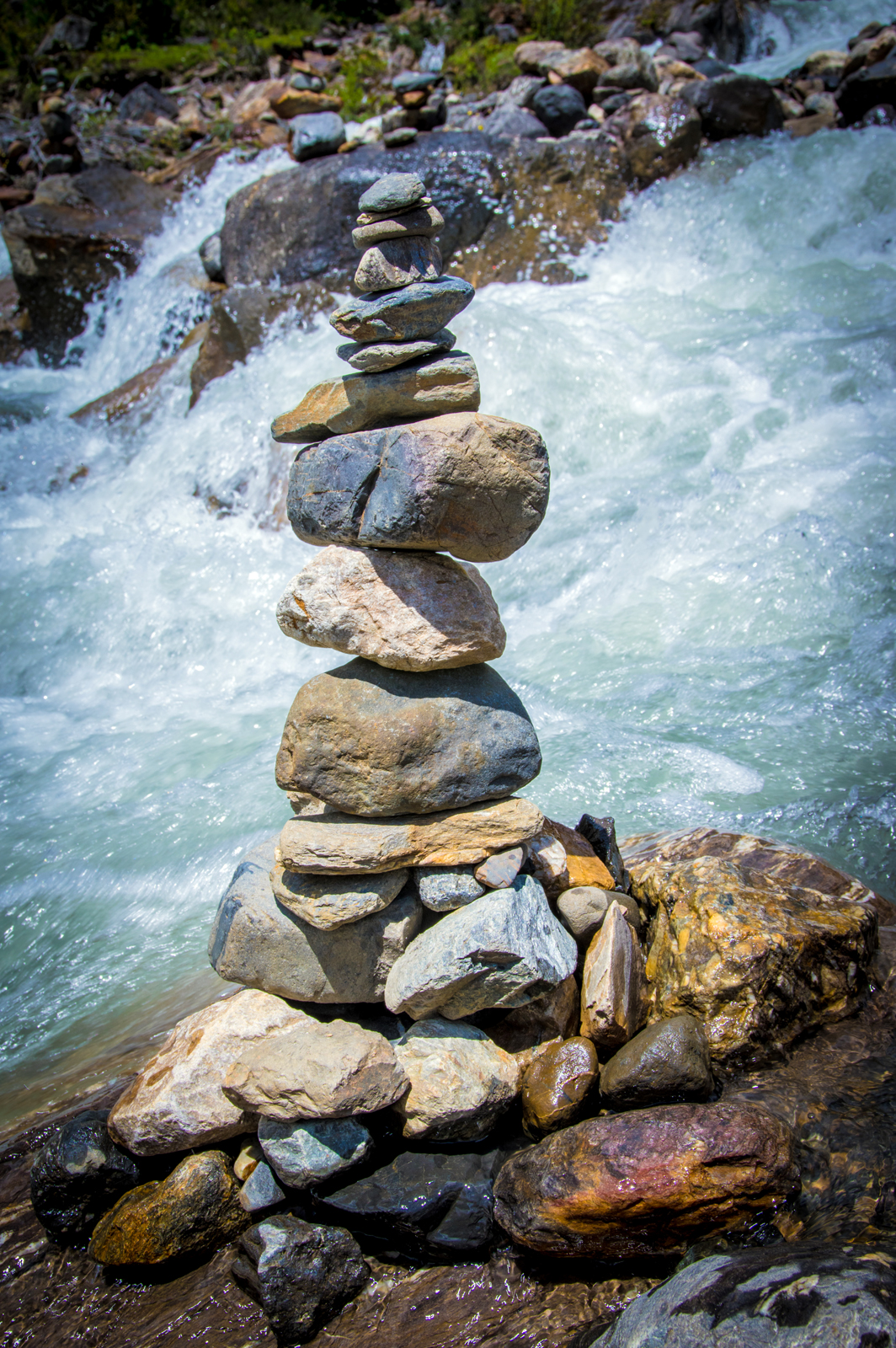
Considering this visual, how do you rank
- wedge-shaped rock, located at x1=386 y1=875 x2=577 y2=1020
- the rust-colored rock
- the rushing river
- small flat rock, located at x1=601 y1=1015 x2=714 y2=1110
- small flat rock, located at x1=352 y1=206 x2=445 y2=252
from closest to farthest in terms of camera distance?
the rust-colored rock
small flat rock, located at x1=601 y1=1015 x2=714 y2=1110
wedge-shaped rock, located at x1=386 y1=875 x2=577 y2=1020
small flat rock, located at x1=352 y1=206 x2=445 y2=252
the rushing river

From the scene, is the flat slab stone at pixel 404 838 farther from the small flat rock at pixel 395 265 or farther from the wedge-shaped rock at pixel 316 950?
the small flat rock at pixel 395 265

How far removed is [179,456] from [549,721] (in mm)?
6414

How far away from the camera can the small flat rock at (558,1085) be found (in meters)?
2.68

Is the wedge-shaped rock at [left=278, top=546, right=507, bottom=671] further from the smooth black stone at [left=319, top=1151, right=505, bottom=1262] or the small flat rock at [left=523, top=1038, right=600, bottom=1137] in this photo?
the smooth black stone at [left=319, top=1151, right=505, bottom=1262]

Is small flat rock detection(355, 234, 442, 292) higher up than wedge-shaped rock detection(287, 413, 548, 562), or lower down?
higher up

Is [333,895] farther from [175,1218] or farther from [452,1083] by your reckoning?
[175,1218]

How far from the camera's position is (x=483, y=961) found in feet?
9.09

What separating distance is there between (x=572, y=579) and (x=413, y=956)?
482 cm

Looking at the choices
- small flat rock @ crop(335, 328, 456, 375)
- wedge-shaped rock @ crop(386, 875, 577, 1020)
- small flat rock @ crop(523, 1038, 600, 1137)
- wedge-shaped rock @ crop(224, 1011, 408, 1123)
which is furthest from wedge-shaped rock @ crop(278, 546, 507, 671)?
small flat rock @ crop(523, 1038, 600, 1137)

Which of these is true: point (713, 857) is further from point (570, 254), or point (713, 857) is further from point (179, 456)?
point (570, 254)

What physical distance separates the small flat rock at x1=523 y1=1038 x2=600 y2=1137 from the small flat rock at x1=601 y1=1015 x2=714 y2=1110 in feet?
0.25

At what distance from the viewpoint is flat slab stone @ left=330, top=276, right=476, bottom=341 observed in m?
2.94

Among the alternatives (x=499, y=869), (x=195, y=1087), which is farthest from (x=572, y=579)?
(x=195, y=1087)

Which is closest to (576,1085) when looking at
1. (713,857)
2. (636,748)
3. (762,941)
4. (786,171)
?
(762,941)
